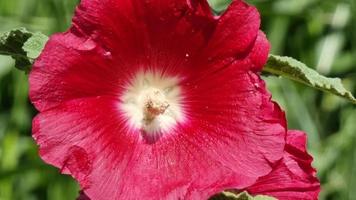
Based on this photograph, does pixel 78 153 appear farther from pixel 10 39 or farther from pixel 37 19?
pixel 37 19

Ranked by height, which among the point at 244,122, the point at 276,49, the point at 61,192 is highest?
the point at 276,49

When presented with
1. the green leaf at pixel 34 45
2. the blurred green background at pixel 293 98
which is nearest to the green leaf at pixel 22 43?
the green leaf at pixel 34 45

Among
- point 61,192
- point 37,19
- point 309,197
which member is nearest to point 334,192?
point 61,192

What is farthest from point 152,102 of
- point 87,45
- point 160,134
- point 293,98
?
point 293,98

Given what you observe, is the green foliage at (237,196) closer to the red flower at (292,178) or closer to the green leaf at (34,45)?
the red flower at (292,178)

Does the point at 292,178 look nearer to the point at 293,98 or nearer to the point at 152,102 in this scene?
the point at 152,102

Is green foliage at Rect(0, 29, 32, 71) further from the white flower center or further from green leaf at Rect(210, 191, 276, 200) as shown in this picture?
green leaf at Rect(210, 191, 276, 200)
